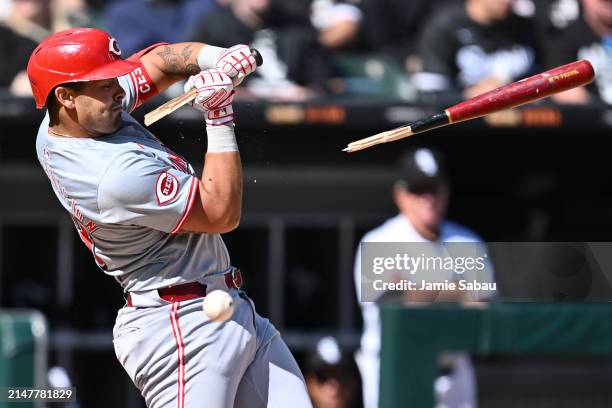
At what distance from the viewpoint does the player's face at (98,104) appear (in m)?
2.90

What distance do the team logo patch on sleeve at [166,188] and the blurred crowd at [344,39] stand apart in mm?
2867

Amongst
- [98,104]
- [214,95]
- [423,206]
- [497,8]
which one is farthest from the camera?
[497,8]

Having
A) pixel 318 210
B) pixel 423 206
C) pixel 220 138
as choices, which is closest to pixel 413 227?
pixel 423 206

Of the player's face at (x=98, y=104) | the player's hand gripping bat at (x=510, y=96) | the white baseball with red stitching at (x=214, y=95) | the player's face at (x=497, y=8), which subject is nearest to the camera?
the white baseball with red stitching at (x=214, y=95)

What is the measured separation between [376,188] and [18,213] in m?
1.90

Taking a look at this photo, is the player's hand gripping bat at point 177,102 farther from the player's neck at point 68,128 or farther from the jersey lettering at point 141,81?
the player's neck at point 68,128

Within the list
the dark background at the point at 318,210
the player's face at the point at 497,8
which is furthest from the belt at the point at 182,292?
the player's face at the point at 497,8

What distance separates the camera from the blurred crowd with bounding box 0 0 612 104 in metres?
5.94

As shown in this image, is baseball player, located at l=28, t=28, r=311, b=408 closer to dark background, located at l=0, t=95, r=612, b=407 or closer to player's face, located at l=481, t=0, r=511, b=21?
dark background, located at l=0, t=95, r=612, b=407

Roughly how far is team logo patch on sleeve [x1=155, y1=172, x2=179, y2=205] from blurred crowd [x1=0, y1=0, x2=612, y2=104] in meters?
2.87

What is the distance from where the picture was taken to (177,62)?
3229 millimetres

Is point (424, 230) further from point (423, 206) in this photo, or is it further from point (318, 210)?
point (318, 210)

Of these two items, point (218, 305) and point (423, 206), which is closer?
point (218, 305)

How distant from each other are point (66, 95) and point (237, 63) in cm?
44
